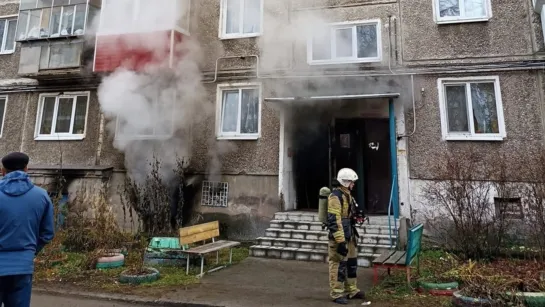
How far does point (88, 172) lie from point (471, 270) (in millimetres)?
9555

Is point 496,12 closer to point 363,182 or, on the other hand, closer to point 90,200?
point 363,182

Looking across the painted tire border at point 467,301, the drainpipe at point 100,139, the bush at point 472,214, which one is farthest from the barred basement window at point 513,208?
the drainpipe at point 100,139

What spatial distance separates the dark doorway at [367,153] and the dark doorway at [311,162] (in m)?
0.45

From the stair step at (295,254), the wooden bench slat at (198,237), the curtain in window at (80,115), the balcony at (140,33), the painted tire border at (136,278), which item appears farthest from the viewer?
the curtain in window at (80,115)

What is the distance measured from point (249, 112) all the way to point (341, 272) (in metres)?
6.02

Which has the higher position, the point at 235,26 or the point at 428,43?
the point at 235,26

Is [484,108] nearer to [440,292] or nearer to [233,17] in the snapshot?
[440,292]

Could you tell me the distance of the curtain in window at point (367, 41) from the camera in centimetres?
938

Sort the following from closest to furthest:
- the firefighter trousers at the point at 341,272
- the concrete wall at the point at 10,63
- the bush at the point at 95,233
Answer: the firefighter trousers at the point at 341,272 < the bush at the point at 95,233 < the concrete wall at the point at 10,63

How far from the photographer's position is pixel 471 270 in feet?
16.5

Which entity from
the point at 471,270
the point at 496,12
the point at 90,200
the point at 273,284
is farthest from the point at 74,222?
the point at 496,12

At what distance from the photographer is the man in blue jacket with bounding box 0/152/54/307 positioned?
300 cm

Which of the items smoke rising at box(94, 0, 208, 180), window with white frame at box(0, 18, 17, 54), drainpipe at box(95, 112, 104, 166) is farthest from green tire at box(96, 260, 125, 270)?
window with white frame at box(0, 18, 17, 54)

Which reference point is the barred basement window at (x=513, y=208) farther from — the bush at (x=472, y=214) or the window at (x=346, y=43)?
the window at (x=346, y=43)
